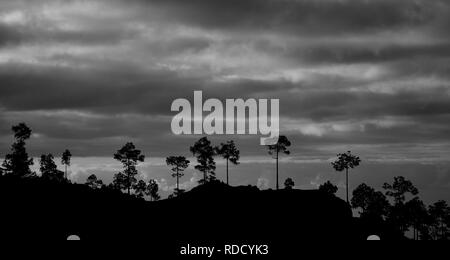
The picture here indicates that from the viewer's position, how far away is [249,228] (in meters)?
85.2

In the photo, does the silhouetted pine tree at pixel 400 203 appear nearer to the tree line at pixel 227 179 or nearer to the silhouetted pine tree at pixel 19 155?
the tree line at pixel 227 179

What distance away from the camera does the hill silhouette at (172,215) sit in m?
78.7

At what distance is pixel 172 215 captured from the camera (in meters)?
89.8

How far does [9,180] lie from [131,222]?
75.0 feet

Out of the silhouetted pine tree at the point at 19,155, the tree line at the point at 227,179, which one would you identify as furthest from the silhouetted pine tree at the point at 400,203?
the silhouetted pine tree at the point at 19,155

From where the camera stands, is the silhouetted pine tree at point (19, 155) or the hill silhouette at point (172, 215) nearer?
the hill silhouette at point (172, 215)

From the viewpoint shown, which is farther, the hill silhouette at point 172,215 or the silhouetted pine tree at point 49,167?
the silhouetted pine tree at point 49,167

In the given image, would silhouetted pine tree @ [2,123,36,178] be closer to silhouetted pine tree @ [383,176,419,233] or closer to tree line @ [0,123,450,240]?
tree line @ [0,123,450,240]
